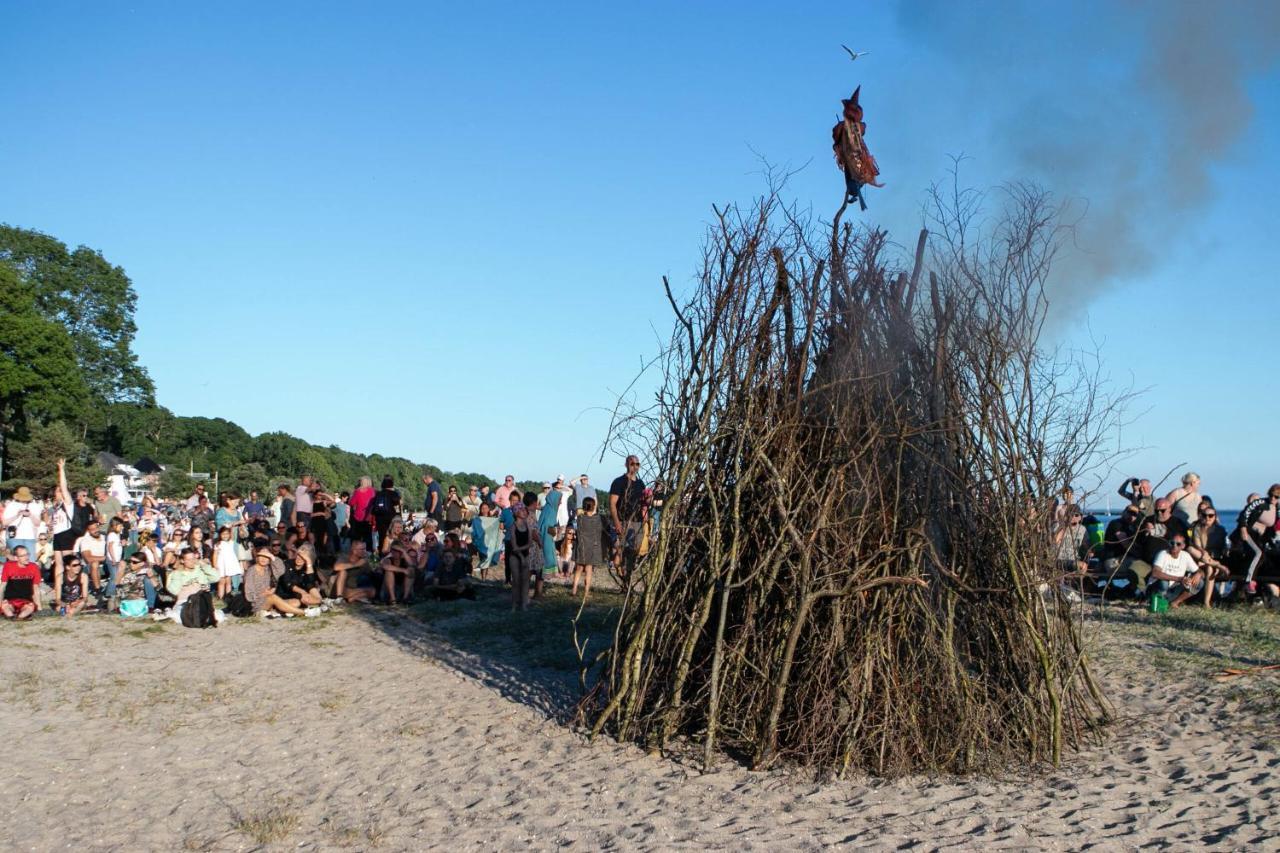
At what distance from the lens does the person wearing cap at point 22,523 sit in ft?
48.8

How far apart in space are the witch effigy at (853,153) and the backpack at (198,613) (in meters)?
9.53

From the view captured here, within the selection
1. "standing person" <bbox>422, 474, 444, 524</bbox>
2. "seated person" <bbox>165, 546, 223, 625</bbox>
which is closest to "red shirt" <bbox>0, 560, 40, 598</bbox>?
"seated person" <bbox>165, 546, 223, 625</bbox>

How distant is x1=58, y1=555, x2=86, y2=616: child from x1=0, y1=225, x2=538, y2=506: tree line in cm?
1633

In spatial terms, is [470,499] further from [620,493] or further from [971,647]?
[971,647]

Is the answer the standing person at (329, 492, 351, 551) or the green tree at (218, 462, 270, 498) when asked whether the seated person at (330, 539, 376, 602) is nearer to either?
the standing person at (329, 492, 351, 551)

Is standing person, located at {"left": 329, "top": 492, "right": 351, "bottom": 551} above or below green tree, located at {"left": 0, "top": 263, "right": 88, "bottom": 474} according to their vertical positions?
below

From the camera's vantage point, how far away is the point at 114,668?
11.0 metres

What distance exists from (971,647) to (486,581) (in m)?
10.8

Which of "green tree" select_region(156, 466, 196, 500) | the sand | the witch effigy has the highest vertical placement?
the witch effigy

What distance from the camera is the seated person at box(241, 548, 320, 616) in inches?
561

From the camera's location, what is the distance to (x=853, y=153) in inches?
302

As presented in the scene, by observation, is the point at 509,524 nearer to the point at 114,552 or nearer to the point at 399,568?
the point at 399,568

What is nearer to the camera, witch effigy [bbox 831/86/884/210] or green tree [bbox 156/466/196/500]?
witch effigy [bbox 831/86/884/210]

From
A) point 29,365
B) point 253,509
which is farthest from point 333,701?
point 29,365
